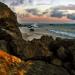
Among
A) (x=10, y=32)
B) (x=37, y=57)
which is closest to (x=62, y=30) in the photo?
(x=10, y=32)

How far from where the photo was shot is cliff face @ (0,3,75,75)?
30.7 ft

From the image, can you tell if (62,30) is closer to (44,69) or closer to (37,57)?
(37,57)

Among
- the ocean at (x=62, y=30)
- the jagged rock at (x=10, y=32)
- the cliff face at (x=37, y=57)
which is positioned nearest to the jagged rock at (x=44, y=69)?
the cliff face at (x=37, y=57)

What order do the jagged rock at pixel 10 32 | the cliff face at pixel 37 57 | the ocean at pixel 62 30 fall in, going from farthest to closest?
the ocean at pixel 62 30
the jagged rock at pixel 10 32
the cliff face at pixel 37 57

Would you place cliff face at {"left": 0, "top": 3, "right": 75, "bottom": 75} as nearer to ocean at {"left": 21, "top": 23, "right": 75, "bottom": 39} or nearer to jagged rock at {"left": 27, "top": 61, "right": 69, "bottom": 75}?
jagged rock at {"left": 27, "top": 61, "right": 69, "bottom": 75}

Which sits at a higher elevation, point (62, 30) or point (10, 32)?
point (10, 32)

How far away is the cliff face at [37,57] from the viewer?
9352 millimetres

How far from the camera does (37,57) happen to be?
1044 centimetres

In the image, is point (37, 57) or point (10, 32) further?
point (10, 32)

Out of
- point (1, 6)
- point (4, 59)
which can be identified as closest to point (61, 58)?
point (4, 59)

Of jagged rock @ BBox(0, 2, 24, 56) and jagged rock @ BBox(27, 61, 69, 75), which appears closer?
jagged rock @ BBox(27, 61, 69, 75)

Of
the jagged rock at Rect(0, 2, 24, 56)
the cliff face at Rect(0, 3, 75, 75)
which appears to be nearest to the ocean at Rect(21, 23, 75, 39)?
the jagged rock at Rect(0, 2, 24, 56)

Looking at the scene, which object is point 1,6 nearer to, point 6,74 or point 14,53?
point 14,53

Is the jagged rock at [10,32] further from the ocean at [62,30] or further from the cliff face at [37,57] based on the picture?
the ocean at [62,30]
